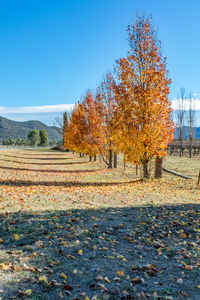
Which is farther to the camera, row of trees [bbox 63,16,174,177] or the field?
row of trees [bbox 63,16,174,177]

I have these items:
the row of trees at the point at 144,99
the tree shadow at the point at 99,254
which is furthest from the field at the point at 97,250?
the row of trees at the point at 144,99

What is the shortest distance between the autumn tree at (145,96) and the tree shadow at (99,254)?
6.57 meters

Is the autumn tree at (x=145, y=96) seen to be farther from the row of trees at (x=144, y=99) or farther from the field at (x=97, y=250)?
the field at (x=97, y=250)

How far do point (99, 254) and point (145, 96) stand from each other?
9882mm

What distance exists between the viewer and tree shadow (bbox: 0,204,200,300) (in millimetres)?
3301

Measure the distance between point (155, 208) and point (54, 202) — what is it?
353cm

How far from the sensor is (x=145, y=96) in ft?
41.6

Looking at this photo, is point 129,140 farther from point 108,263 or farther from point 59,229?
point 108,263

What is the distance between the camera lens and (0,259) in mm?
4023

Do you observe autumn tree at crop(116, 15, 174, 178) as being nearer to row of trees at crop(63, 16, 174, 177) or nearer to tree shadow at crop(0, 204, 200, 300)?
→ row of trees at crop(63, 16, 174, 177)

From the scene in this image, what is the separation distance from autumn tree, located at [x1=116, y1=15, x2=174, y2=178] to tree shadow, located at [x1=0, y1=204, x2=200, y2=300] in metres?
6.57

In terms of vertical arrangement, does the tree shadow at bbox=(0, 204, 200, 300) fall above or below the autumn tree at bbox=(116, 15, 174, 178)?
below

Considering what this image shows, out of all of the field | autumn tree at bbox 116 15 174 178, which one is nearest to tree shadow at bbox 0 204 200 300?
the field

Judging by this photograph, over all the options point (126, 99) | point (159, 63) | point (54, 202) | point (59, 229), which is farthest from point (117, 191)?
point (159, 63)
